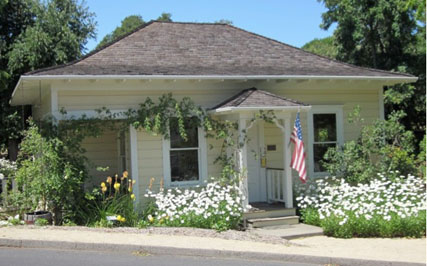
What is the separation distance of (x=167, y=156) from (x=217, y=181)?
140 centimetres

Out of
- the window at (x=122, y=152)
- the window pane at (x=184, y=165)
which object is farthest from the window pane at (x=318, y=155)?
the window at (x=122, y=152)

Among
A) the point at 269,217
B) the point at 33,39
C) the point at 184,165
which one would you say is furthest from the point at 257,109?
the point at 33,39

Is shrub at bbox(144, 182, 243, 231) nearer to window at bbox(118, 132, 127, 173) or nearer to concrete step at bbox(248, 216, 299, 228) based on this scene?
concrete step at bbox(248, 216, 299, 228)

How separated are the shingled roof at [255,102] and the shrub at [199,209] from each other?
190cm

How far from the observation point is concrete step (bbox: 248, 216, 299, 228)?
1149cm

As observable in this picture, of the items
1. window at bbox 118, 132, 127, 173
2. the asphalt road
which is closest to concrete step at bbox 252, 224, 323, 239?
the asphalt road

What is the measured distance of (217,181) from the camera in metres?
12.1

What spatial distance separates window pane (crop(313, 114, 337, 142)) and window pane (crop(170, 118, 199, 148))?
11.6ft

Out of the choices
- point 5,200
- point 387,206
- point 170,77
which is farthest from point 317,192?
point 5,200

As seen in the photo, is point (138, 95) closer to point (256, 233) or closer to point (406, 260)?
point (256, 233)

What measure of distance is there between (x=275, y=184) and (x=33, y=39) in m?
12.2

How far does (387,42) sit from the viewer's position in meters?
21.5

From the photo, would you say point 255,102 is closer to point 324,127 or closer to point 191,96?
point 191,96

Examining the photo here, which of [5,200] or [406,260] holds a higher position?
[5,200]
